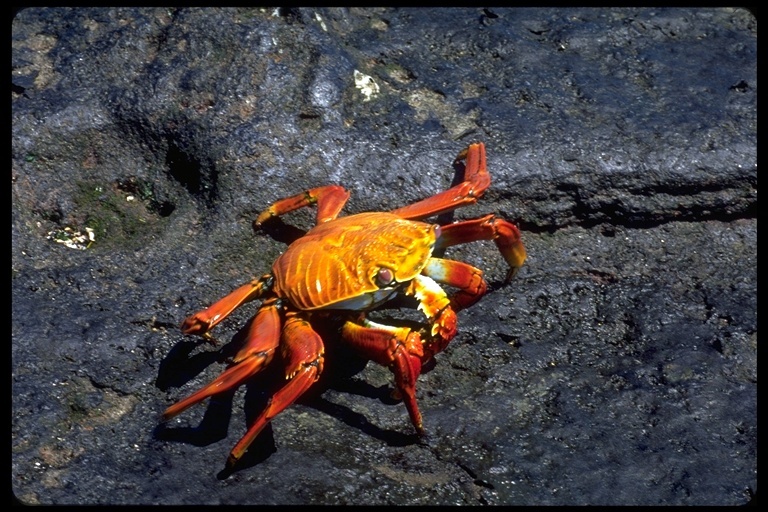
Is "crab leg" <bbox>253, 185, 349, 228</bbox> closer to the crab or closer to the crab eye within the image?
the crab

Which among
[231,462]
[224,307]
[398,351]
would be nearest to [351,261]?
[398,351]

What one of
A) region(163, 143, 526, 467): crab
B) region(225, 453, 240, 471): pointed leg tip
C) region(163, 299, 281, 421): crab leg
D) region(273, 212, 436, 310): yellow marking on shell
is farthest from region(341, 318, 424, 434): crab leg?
region(225, 453, 240, 471): pointed leg tip

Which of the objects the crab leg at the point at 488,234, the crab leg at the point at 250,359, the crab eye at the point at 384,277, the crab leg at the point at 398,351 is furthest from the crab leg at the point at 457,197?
the crab leg at the point at 250,359

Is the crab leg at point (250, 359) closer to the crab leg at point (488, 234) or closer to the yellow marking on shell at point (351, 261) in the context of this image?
the yellow marking on shell at point (351, 261)

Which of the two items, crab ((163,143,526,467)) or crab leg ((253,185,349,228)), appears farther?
crab leg ((253,185,349,228))
